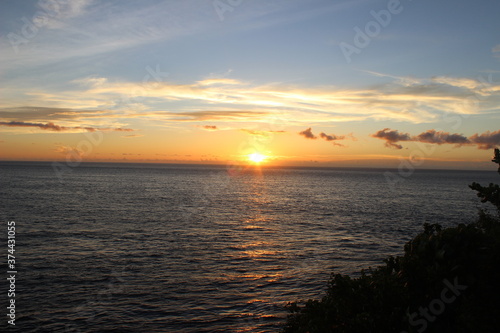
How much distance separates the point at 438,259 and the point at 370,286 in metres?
2.65

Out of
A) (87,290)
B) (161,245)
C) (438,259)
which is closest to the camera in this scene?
(438,259)

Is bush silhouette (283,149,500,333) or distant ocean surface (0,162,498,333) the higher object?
bush silhouette (283,149,500,333)

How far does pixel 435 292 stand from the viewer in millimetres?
11977

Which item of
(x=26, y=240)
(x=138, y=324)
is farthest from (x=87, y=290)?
(x=26, y=240)

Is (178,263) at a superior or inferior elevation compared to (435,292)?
inferior

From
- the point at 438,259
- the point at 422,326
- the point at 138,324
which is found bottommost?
the point at 138,324

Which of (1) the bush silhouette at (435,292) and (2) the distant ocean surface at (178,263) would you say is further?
(2) the distant ocean surface at (178,263)

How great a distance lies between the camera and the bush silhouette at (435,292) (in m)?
11.3

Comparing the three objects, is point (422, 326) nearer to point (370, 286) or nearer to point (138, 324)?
point (370, 286)

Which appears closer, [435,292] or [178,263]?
[435,292]

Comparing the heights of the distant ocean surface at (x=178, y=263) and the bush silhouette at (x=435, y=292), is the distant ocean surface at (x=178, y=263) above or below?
below

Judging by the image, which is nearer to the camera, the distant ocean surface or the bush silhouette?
the bush silhouette

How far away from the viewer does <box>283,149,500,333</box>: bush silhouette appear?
37.0 feet

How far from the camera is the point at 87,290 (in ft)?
94.2
